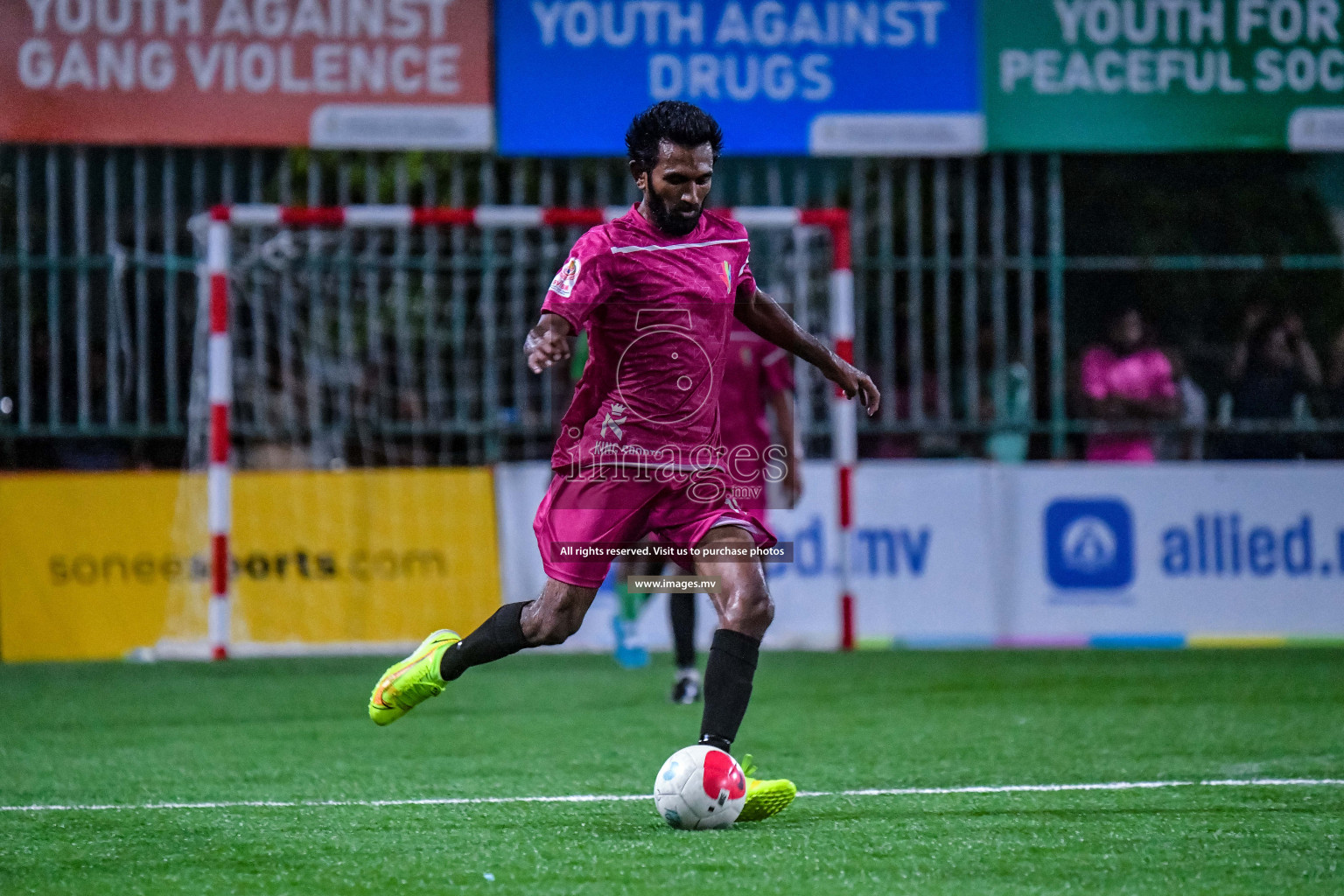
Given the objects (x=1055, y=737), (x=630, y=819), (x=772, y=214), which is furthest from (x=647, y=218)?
(x=772, y=214)

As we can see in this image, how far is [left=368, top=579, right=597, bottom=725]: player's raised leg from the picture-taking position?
5.06 m

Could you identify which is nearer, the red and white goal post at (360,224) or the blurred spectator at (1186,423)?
the red and white goal post at (360,224)

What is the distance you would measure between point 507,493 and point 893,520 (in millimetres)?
2345

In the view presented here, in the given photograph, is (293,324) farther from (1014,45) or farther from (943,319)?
(1014,45)

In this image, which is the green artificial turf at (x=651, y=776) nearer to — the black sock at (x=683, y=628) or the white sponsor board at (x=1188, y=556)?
the black sock at (x=683, y=628)

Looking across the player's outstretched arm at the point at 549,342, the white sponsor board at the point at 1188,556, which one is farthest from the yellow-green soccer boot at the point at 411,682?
the white sponsor board at the point at 1188,556

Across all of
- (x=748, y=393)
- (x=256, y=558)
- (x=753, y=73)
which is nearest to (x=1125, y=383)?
(x=753, y=73)

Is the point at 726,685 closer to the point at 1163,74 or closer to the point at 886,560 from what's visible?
the point at 886,560

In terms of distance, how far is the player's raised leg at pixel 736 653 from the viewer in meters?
4.80

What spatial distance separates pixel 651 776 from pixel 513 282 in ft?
20.4

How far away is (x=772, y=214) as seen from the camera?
10.4 meters

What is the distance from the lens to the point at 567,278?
4.76 metres

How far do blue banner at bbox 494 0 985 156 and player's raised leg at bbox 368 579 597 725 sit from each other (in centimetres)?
644

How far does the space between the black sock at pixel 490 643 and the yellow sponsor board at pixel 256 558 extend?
569 cm
